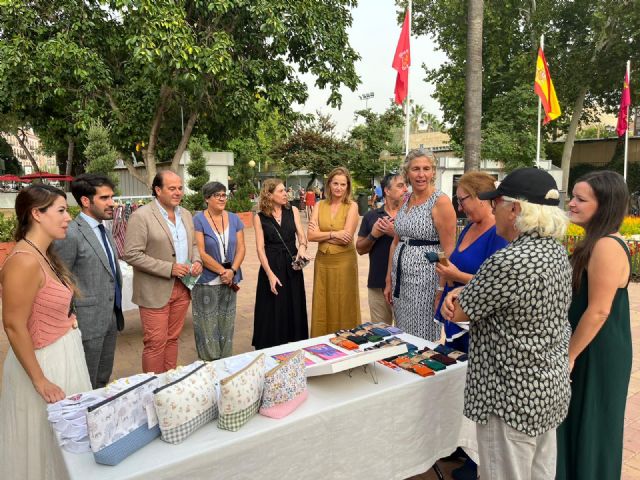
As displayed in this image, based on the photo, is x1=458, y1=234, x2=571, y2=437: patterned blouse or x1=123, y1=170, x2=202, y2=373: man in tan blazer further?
x1=123, y1=170, x2=202, y2=373: man in tan blazer

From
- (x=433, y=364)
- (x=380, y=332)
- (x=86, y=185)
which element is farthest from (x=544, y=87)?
(x=86, y=185)

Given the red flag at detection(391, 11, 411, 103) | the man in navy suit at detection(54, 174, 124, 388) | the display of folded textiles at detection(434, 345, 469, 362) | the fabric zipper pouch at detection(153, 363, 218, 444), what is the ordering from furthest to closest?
1. the red flag at detection(391, 11, 411, 103)
2. the man in navy suit at detection(54, 174, 124, 388)
3. the display of folded textiles at detection(434, 345, 469, 362)
4. the fabric zipper pouch at detection(153, 363, 218, 444)

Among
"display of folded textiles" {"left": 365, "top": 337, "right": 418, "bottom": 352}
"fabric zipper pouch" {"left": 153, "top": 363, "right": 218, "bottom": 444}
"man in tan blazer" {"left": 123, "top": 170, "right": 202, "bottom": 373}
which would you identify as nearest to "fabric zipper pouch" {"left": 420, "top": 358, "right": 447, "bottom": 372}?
"display of folded textiles" {"left": 365, "top": 337, "right": 418, "bottom": 352}

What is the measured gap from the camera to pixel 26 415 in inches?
86.2

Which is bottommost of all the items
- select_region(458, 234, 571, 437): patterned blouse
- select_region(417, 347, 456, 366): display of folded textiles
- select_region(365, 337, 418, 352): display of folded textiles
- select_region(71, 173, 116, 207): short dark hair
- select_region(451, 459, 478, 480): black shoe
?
select_region(451, 459, 478, 480): black shoe

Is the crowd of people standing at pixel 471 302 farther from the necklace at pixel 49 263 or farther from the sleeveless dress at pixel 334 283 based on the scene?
the sleeveless dress at pixel 334 283

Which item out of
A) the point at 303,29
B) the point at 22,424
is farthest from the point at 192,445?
the point at 303,29

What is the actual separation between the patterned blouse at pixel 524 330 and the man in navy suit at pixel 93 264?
2271 millimetres

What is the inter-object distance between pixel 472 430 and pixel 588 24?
86.1 feet

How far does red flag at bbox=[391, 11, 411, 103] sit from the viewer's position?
9977 mm

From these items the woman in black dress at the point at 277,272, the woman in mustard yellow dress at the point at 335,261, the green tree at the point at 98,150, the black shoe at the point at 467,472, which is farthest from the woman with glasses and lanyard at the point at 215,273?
the green tree at the point at 98,150

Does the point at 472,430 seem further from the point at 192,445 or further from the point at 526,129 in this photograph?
the point at 526,129

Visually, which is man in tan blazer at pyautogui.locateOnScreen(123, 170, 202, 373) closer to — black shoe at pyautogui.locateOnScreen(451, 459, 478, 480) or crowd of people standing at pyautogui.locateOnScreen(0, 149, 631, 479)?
crowd of people standing at pyautogui.locateOnScreen(0, 149, 631, 479)

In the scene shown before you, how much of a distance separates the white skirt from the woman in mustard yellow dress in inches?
89.5
